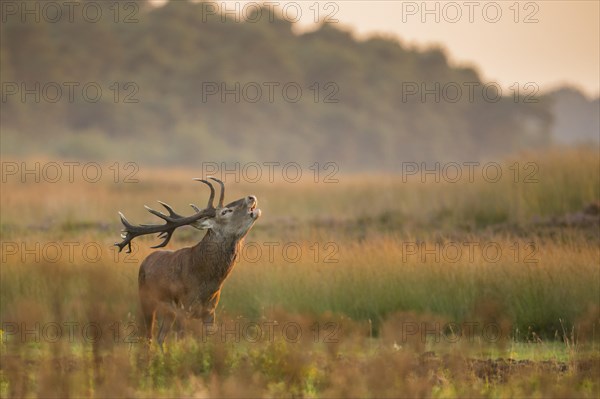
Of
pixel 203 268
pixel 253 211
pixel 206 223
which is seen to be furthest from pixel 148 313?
pixel 253 211

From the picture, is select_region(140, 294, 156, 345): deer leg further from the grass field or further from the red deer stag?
the grass field

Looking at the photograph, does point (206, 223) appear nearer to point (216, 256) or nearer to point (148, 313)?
point (216, 256)

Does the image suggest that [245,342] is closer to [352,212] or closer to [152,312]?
[152,312]

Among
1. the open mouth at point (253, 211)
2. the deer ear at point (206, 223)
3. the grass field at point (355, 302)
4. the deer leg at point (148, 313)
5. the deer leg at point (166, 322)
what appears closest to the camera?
the grass field at point (355, 302)

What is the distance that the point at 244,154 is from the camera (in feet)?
218

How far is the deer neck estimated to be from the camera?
11633mm

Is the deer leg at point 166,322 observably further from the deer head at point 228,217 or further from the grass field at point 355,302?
the deer head at point 228,217

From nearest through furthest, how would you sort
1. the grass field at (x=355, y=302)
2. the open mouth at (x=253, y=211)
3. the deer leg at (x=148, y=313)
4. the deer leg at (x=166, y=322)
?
the grass field at (x=355, y=302) → the open mouth at (x=253, y=211) → the deer leg at (x=166, y=322) → the deer leg at (x=148, y=313)

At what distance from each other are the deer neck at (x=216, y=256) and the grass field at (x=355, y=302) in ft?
2.04

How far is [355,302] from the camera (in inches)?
591

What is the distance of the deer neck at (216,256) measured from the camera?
1163 centimetres

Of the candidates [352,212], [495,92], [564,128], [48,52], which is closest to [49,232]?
[352,212]

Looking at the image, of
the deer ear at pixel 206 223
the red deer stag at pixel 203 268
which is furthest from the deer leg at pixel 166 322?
the deer ear at pixel 206 223

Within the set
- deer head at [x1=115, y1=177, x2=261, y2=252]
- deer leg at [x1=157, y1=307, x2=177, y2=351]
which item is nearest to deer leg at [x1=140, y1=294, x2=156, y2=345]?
deer leg at [x1=157, y1=307, x2=177, y2=351]
